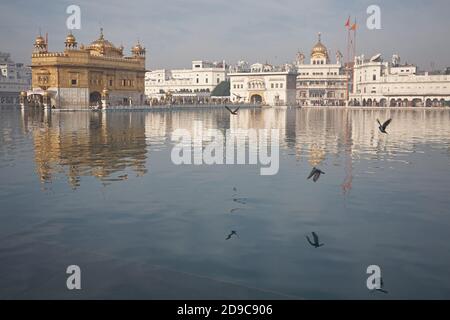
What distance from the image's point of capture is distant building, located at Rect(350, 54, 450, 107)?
301ft

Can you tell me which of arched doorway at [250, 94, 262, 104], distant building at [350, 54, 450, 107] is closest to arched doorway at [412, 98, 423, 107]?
distant building at [350, 54, 450, 107]

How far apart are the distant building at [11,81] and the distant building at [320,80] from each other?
62756 millimetres

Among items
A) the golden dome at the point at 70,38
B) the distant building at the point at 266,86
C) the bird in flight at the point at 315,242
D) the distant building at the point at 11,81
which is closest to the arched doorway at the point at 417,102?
the distant building at the point at 266,86

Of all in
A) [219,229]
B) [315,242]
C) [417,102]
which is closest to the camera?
[315,242]

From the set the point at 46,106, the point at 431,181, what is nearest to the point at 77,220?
the point at 431,181

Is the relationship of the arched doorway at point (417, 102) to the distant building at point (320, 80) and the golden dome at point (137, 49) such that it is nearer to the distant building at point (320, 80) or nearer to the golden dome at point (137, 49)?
the distant building at point (320, 80)

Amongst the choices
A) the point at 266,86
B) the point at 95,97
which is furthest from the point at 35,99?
the point at 266,86

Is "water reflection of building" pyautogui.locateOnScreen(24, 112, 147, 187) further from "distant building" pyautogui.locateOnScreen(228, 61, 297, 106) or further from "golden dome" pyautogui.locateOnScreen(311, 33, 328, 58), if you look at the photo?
"golden dome" pyautogui.locateOnScreen(311, 33, 328, 58)

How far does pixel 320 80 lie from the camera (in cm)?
11119

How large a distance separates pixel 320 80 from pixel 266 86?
14.0 meters

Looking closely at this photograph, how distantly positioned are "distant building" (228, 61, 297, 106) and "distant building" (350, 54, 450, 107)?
548 inches

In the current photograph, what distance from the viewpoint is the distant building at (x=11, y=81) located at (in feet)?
329

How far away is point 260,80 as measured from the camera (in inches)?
4195

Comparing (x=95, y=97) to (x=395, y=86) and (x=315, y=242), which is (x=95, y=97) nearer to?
(x=395, y=86)
